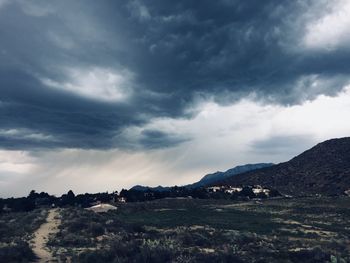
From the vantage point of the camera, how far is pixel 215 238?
4097cm

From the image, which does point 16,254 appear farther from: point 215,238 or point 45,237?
point 215,238

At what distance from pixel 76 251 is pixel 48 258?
2.87m

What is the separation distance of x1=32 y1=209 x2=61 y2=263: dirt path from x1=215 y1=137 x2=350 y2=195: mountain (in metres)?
71.3

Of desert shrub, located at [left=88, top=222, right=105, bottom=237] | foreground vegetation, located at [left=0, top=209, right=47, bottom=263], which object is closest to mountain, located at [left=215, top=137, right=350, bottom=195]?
foreground vegetation, located at [left=0, top=209, right=47, bottom=263]

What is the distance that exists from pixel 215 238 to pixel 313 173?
103 metres

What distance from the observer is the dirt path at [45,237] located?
3324 cm

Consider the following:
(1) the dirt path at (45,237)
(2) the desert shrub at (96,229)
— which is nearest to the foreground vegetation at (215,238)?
(2) the desert shrub at (96,229)

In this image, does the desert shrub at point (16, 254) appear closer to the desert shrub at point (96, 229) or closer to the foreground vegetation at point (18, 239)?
the foreground vegetation at point (18, 239)

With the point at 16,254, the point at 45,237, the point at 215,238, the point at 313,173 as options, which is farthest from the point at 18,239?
the point at 313,173

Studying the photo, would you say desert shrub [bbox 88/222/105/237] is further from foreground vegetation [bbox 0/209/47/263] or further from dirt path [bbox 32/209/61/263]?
foreground vegetation [bbox 0/209/47/263]

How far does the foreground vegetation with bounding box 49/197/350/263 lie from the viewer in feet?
105

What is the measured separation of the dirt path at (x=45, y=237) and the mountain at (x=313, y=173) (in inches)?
2809

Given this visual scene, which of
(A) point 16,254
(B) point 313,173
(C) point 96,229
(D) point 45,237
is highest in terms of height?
(B) point 313,173

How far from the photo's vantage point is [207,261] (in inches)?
1194
